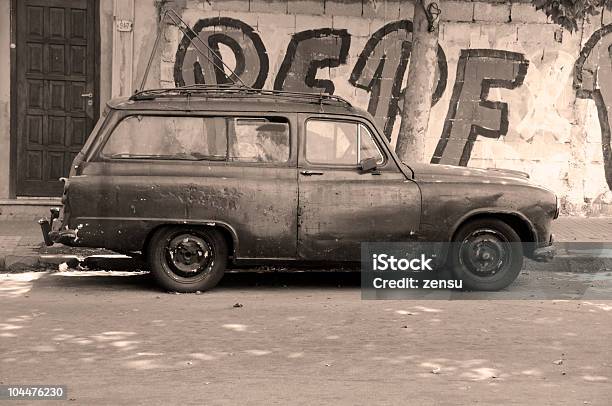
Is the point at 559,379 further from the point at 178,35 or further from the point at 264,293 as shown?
the point at 178,35

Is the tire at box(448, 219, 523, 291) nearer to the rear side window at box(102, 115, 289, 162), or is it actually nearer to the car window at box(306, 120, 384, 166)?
the car window at box(306, 120, 384, 166)

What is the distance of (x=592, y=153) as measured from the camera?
50.6ft

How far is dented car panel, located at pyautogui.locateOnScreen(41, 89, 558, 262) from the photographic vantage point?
9.15m

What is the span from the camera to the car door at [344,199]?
9.27 metres

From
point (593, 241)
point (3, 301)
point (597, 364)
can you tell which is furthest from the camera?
point (593, 241)

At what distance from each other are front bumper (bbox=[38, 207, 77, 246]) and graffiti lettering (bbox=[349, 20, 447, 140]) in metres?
6.43

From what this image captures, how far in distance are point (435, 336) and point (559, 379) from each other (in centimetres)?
136

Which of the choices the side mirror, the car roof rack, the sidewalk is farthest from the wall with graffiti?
the side mirror

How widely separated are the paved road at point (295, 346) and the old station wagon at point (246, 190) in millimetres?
484

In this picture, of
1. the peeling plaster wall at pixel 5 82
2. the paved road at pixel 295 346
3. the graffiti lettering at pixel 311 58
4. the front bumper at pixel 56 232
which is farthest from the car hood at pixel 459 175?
the peeling plaster wall at pixel 5 82

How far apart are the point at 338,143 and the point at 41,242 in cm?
392

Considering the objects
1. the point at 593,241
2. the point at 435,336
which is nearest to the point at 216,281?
the point at 435,336

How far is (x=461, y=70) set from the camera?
15.1 metres

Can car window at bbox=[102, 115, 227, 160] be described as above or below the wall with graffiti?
below
